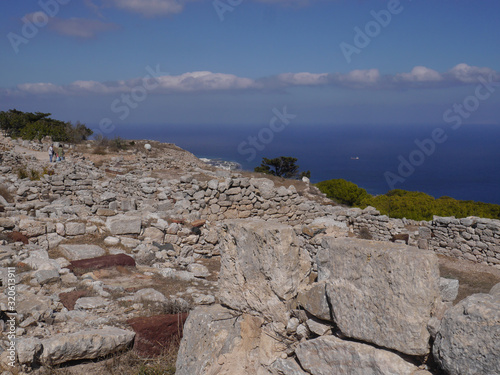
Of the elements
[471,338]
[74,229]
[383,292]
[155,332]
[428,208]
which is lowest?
[155,332]

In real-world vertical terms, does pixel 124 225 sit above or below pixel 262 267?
below

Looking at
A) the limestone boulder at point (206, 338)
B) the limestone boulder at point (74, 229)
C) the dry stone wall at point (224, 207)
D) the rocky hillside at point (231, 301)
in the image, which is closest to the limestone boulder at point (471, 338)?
the rocky hillside at point (231, 301)

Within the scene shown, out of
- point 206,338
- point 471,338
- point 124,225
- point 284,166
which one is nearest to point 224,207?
point 124,225

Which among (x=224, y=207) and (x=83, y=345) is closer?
(x=83, y=345)

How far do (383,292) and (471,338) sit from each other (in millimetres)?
566

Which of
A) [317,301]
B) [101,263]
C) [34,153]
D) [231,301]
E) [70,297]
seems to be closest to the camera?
[317,301]

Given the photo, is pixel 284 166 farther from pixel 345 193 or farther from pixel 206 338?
pixel 206 338

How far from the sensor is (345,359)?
2.77 metres

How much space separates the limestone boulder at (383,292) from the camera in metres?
2.49

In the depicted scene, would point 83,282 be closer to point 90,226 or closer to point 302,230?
point 90,226

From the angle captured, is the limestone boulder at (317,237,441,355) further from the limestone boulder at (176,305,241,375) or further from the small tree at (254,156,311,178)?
the small tree at (254,156,311,178)

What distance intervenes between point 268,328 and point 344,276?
3.08ft

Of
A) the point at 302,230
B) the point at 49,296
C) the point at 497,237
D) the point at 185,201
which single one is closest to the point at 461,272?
the point at 497,237

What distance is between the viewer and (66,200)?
43.7 ft
